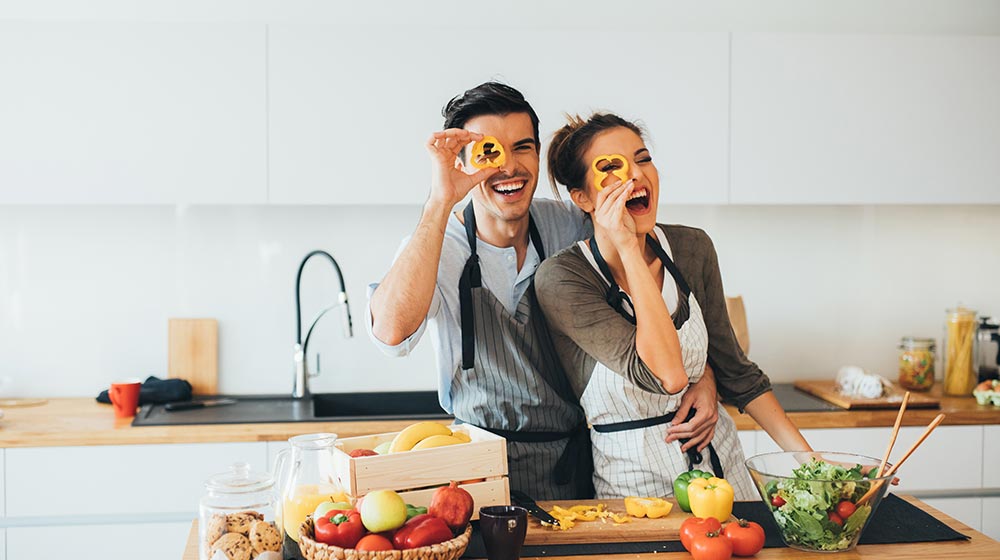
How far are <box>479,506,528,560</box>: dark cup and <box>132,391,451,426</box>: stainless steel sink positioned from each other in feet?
4.68

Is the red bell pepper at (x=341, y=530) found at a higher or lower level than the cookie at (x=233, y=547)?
higher

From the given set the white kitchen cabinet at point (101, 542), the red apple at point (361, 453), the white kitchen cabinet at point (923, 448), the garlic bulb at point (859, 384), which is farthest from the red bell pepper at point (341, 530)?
the garlic bulb at point (859, 384)

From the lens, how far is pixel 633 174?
2.11m

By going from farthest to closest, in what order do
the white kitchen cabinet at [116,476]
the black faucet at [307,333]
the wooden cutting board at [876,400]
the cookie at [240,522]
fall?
the black faucet at [307,333], the wooden cutting board at [876,400], the white kitchen cabinet at [116,476], the cookie at [240,522]

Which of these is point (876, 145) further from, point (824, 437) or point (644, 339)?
point (644, 339)

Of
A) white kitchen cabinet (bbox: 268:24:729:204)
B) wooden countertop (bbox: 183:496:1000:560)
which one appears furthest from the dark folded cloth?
wooden countertop (bbox: 183:496:1000:560)

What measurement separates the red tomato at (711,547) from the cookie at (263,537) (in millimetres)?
681

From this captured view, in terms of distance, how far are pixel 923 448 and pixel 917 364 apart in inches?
16.4

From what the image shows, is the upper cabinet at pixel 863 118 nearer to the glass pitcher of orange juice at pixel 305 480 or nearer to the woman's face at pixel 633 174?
the woman's face at pixel 633 174

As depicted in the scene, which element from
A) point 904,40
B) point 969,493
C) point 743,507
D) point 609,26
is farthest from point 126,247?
point 969,493

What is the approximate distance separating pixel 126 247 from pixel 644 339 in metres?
2.25

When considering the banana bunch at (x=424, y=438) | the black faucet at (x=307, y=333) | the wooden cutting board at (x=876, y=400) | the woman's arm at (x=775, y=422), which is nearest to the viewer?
the banana bunch at (x=424, y=438)

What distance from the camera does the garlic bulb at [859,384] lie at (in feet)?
10.8

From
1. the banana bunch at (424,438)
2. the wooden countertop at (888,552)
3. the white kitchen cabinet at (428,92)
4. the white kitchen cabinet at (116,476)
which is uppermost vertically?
the white kitchen cabinet at (428,92)
